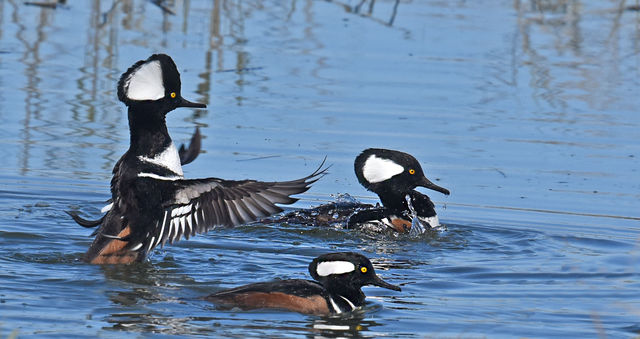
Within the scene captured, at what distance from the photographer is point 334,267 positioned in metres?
7.43

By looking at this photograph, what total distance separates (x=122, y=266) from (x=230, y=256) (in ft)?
2.79

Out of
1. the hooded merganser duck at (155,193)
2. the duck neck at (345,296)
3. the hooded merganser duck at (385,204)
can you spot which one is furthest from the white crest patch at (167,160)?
the hooded merganser duck at (385,204)

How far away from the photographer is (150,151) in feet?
27.1

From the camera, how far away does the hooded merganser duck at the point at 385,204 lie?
9.77 metres

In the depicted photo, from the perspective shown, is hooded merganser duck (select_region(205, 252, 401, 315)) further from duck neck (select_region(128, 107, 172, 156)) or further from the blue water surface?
duck neck (select_region(128, 107, 172, 156))

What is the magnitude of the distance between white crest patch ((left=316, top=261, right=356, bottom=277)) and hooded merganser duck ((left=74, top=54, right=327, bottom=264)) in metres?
0.53

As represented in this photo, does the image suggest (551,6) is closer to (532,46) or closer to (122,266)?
(532,46)

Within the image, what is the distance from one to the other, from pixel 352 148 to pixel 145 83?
3635 mm

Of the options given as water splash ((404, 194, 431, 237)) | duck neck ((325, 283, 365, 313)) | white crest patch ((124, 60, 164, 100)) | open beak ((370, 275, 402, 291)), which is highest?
white crest patch ((124, 60, 164, 100))

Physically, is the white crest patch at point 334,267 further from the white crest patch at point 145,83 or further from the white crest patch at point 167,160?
the white crest patch at point 145,83

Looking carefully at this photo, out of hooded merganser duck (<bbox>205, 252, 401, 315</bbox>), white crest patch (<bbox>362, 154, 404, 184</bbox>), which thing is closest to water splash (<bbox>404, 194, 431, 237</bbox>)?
white crest patch (<bbox>362, 154, 404, 184</bbox>)

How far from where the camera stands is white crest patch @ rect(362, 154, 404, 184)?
33.1 ft

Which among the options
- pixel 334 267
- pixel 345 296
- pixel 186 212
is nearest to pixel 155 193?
pixel 186 212

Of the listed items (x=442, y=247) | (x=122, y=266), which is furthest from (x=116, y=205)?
(x=442, y=247)
